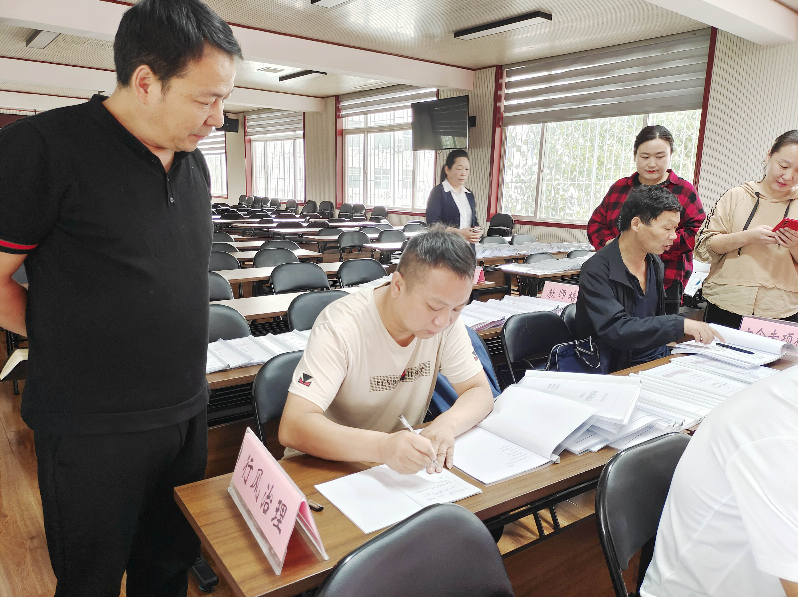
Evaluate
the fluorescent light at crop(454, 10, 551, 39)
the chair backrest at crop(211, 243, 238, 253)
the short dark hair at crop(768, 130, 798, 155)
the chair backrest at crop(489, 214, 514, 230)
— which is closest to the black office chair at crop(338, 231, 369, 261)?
the chair backrest at crop(211, 243, 238, 253)

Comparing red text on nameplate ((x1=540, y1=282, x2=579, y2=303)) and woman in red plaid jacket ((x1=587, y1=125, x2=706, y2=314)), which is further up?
woman in red plaid jacket ((x1=587, y1=125, x2=706, y2=314))

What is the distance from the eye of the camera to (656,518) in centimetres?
120

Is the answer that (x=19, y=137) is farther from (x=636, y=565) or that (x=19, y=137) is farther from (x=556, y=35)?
(x=556, y=35)

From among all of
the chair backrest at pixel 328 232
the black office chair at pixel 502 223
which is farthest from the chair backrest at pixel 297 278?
the black office chair at pixel 502 223

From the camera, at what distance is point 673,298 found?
8.77 ft

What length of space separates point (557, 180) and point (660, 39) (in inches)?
81.9

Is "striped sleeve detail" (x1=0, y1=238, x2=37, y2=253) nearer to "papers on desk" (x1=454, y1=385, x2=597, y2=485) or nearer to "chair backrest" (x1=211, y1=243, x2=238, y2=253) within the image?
"papers on desk" (x1=454, y1=385, x2=597, y2=485)

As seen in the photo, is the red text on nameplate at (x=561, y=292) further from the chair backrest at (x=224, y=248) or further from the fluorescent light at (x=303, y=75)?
the fluorescent light at (x=303, y=75)

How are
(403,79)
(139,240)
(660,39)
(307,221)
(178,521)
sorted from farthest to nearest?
(307,221) → (403,79) → (660,39) → (178,521) → (139,240)

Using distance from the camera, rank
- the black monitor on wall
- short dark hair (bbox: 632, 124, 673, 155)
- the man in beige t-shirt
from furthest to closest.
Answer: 1. the black monitor on wall
2. short dark hair (bbox: 632, 124, 673, 155)
3. the man in beige t-shirt

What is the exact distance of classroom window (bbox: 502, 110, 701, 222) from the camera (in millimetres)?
6426

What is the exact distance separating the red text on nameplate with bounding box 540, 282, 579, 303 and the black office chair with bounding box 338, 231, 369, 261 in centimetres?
318

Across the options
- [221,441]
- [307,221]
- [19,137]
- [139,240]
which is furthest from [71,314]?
[307,221]

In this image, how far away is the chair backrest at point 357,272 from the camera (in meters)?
3.76
